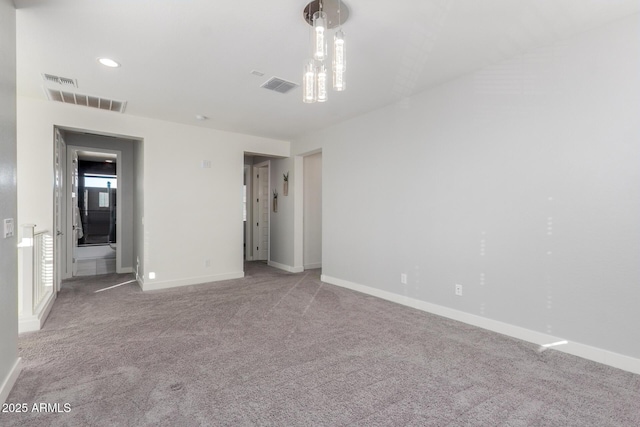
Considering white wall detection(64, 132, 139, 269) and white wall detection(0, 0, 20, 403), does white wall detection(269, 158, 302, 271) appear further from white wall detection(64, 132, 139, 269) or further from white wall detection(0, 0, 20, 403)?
white wall detection(0, 0, 20, 403)

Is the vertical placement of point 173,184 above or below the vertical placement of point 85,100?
below

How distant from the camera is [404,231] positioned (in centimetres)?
404

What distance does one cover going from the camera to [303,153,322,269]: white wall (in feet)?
21.0

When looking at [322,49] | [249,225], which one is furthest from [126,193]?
[322,49]

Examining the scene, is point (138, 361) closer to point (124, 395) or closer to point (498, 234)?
point (124, 395)

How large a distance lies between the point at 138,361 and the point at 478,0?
363cm

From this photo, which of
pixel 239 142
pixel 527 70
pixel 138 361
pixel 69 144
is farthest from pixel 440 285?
pixel 69 144

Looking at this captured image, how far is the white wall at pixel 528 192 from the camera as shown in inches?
94.7

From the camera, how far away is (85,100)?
13.2ft

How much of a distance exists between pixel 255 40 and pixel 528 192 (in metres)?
2.74

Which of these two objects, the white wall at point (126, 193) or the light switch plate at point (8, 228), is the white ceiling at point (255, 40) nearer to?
the light switch plate at point (8, 228)

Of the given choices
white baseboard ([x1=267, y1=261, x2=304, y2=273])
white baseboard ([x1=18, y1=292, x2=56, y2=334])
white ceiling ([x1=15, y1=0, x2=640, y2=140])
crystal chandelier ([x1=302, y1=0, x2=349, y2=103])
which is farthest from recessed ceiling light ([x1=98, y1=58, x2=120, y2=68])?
white baseboard ([x1=267, y1=261, x2=304, y2=273])

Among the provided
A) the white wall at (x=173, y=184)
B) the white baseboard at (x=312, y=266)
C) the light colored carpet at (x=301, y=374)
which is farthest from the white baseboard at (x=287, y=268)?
the light colored carpet at (x=301, y=374)

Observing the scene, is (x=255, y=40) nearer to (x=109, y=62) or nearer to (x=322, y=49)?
(x=322, y=49)
